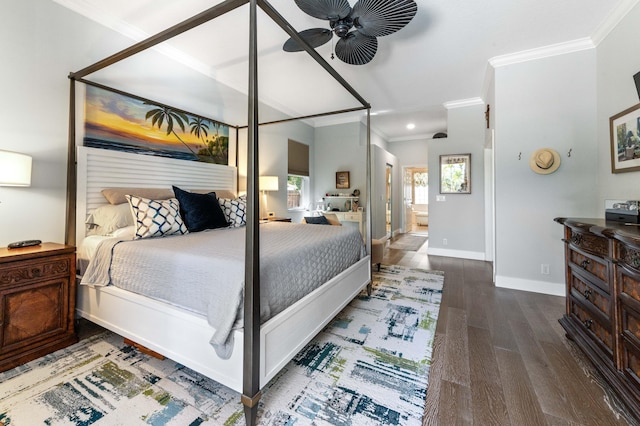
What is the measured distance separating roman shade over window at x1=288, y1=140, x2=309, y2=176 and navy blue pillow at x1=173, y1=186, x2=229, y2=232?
9.16 feet

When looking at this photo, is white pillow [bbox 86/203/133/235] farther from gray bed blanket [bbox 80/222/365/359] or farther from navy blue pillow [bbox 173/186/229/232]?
navy blue pillow [bbox 173/186/229/232]

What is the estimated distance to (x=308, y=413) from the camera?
53.4 inches

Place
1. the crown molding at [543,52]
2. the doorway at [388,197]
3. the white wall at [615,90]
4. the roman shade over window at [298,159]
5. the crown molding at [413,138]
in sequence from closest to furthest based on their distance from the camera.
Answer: the white wall at [615,90] < the crown molding at [543,52] < the roman shade over window at [298,159] < the doorway at [388,197] < the crown molding at [413,138]

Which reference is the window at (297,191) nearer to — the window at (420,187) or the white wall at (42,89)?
the white wall at (42,89)

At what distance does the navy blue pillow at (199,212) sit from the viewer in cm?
250

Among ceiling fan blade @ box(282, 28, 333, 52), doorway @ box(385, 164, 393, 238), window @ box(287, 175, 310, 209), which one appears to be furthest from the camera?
doorway @ box(385, 164, 393, 238)

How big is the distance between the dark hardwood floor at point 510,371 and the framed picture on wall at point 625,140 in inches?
58.0

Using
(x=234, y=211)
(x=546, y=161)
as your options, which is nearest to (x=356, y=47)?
(x=234, y=211)

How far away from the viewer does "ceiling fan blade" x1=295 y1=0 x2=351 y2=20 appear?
1.78m

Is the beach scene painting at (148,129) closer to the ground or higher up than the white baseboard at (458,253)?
higher up

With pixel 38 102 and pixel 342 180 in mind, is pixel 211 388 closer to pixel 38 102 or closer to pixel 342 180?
pixel 38 102

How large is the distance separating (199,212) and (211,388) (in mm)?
1557

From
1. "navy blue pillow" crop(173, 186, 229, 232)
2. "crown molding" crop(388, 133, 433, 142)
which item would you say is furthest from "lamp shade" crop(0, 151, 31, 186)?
"crown molding" crop(388, 133, 433, 142)

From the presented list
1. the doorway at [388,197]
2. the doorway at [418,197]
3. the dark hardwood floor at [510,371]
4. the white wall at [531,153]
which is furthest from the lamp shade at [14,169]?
the doorway at [418,197]
